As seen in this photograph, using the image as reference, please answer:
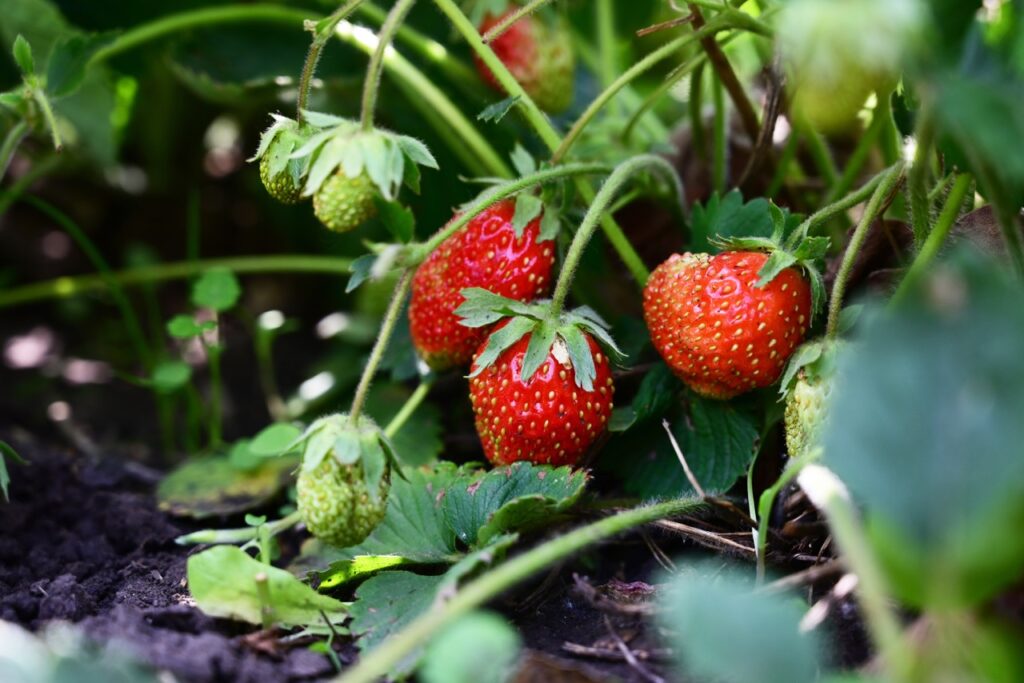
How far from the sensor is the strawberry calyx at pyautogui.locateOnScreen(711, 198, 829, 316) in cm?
A: 95

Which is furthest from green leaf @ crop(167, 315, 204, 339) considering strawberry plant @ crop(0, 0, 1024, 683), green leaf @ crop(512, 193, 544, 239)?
green leaf @ crop(512, 193, 544, 239)

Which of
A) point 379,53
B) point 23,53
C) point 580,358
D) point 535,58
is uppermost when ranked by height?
point 23,53

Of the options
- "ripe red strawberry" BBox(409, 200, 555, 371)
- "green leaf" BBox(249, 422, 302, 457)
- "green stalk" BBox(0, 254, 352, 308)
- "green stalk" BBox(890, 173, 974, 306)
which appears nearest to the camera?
"green stalk" BBox(890, 173, 974, 306)

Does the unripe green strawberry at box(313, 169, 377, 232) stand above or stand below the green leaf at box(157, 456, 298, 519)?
above

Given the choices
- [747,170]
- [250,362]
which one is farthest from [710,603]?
[250,362]

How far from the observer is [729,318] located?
0.97 metres

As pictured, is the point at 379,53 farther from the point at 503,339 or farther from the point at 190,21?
the point at 190,21

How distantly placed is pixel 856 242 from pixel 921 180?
3.4 inches

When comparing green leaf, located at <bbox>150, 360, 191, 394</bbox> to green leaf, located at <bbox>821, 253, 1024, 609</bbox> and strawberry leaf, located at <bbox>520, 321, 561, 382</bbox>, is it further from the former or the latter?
green leaf, located at <bbox>821, 253, 1024, 609</bbox>

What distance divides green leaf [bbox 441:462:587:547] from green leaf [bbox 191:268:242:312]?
575 millimetres

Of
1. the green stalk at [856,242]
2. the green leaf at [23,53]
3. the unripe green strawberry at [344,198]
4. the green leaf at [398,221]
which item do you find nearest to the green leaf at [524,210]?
the green leaf at [398,221]

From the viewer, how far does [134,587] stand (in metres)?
0.94

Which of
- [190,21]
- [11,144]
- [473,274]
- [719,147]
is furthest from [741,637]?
[190,21]

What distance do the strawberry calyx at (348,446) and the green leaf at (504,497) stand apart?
Result: 112 millimetres
